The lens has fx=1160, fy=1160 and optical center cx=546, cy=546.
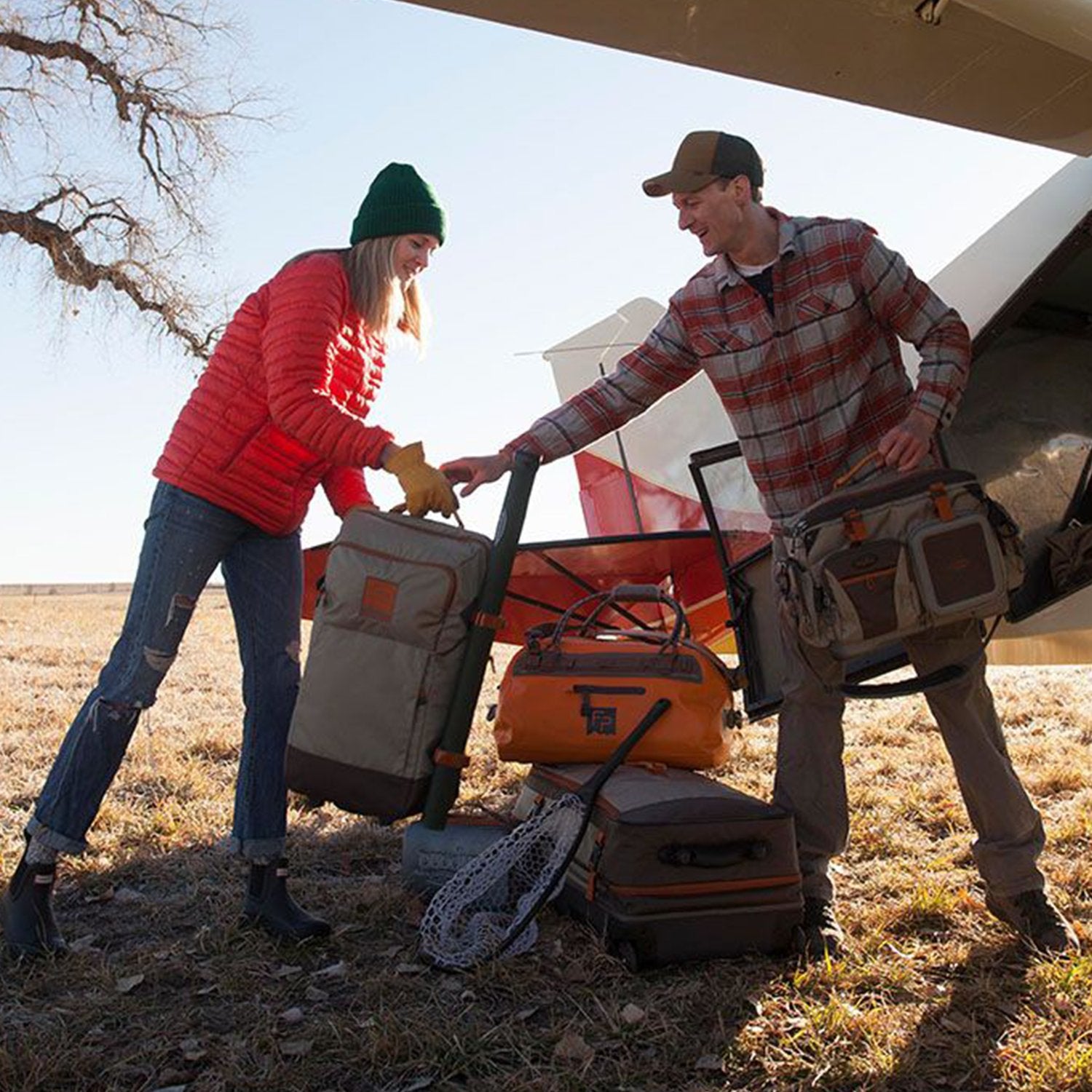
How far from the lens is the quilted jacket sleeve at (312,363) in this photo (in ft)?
9.30

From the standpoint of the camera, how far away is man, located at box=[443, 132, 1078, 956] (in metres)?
2.88

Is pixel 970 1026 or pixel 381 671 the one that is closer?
pixel 970 1026

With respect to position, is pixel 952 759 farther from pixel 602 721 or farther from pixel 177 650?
pixel 177 650

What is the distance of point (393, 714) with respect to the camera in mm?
2787

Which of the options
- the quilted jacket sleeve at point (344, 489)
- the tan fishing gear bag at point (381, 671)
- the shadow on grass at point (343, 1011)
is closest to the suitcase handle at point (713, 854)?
the shadow on grass at point (343, 1011)

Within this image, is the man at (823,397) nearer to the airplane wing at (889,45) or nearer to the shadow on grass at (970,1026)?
the shadow on grass at (970,1026)

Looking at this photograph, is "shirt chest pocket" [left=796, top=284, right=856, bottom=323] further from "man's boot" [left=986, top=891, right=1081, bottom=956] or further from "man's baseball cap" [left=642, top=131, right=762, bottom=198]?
"man's boot" [left=986, top=891, right=1081, bottom=956]

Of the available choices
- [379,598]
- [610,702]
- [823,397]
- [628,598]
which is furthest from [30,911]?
[823,397]

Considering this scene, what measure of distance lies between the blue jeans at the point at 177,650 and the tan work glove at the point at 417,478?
47 centimetres

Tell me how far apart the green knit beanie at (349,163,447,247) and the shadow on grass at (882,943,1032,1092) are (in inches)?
87.6

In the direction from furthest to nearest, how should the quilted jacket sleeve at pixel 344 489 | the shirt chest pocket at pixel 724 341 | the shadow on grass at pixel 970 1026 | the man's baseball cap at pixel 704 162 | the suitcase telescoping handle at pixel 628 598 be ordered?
the suitcase telescoping handle at pixel 628 598 → the quilted jacket sleeve at pixel 344 489 → the shirt chest pocket at pixel 724 341 → the man's baseball cap at pixel 704 162 → the shadow on grass at pixel 970 1026

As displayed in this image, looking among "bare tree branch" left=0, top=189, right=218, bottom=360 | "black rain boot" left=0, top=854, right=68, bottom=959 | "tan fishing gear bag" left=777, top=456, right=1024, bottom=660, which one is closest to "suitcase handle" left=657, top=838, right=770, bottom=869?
"tan fishing gear bag" left=777, top=456, right=1024, bottom=660

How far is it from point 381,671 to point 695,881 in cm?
89

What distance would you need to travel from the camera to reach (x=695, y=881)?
8.86ft
